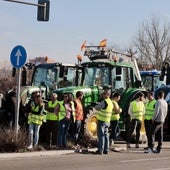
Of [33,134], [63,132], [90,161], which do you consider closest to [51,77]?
[63,132]

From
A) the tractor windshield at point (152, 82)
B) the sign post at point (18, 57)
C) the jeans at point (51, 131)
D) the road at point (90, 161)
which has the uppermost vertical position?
the sign post at point (18, 57)

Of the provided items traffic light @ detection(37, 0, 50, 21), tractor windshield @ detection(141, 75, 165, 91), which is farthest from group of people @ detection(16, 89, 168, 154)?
tractor windshield @ detection(141, 75, 165, 91)

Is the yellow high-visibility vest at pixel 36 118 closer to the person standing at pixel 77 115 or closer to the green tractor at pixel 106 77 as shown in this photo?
the person standing at pixel 77 115

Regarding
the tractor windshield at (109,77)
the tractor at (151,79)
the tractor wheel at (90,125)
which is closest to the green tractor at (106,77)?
the tractor windshield at (109,77)

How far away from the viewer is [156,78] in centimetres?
2753

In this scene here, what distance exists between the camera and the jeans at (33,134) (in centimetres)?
1544

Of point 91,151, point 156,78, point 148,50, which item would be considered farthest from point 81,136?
point 148,50

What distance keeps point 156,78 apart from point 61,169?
1644cm

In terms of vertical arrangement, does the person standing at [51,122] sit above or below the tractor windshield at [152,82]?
below

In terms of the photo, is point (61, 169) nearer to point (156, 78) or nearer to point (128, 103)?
point (128, 103)

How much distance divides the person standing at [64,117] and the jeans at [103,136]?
48.4 inches

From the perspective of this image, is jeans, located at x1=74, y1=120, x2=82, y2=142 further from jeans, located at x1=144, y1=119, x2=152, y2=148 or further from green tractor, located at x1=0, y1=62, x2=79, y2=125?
green tractor, located at x1=0, y1=62, x2=79, y2=125

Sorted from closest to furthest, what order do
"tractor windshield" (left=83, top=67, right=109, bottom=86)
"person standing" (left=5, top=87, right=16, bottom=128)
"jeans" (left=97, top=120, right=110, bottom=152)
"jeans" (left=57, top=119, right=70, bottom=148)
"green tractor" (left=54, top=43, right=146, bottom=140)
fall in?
"jeans" (left=97, top=120, right=110, bottom=152) → "jeans" (left=57, top=119, right=70, bottom=148) → "person standing" (left=5, top=87, right=16, bottom=128) → "green tractor" (left=54, top=43, right=146, bottom=140) → "tractor windshield" (left=83, top=67, right=109, bottom=86)

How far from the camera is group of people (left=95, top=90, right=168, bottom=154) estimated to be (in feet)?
51.0
